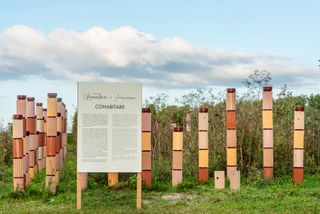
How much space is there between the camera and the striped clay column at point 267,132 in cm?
1420

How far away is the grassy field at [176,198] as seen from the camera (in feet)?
36.1

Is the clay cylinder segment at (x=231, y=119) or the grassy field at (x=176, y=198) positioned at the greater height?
the clay cylinder segment at (x=231, y=119)

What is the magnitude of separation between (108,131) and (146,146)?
8.96 ft

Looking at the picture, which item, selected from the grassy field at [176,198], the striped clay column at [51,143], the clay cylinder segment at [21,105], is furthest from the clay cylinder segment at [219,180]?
the clay cylinder segment at [21,105]

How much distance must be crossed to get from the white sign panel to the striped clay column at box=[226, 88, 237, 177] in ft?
12.4

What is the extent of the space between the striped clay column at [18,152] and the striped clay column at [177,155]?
305 cm

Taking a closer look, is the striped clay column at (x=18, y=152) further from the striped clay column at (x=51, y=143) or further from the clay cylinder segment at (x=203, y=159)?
the clay cylinder segment at (x=203, y=159)

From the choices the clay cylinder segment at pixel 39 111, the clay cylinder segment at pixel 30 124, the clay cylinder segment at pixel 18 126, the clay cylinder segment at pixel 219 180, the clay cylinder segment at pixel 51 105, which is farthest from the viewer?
the clay cylinder segment at pixel 39 111

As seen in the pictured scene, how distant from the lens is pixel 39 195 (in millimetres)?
12648

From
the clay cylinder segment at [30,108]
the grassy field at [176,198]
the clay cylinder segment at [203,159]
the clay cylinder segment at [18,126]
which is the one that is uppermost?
the clay cylinder segment at [30,108]

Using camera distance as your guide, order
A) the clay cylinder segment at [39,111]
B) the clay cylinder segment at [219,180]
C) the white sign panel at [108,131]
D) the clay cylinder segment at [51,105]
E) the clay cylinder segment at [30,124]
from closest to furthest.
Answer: the white sign panel at [108,131]
the clay cylinder segment at [51,105]
the clay cylinder segment at [219,180]
the clay cylinder segment at [30,124]
the clay cylinder segment at [39,111]

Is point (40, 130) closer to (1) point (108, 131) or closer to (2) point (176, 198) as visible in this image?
(2) point (176, 198)

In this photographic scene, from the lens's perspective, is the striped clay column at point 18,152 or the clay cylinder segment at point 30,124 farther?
the clay cylinder segment at point 30,124

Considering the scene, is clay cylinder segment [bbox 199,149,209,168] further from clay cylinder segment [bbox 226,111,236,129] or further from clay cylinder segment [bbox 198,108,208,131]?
clay cylinder segment [bbox 226,111,236,129]
